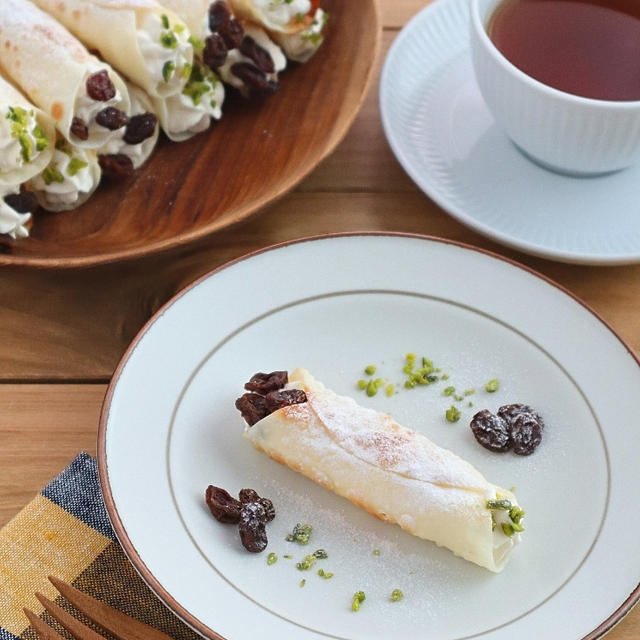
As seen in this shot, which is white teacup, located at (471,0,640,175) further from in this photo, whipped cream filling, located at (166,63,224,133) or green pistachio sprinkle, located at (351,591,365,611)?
green pistachio sprinkle, located at (351,591,365,611)

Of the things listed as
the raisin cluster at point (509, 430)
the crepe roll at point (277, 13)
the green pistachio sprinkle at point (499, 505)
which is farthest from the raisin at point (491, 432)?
the crepe roll at point (277, 13)

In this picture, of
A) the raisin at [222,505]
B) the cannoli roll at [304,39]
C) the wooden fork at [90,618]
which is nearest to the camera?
the wooden fork at [90,618]

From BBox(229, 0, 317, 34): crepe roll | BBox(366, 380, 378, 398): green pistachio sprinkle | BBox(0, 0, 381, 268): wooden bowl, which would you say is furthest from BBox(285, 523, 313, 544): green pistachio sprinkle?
BBox(229, 0, 317, 34): crepe roll

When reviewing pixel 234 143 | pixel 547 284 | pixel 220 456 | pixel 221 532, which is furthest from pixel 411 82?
pixel 221 532

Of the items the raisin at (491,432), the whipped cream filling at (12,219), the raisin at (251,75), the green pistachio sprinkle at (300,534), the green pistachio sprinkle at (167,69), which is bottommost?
the green pistachio sprinkle at (300,534)

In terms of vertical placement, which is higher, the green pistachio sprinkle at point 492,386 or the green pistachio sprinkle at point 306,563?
the green pistachio sprinkle at point 492,386

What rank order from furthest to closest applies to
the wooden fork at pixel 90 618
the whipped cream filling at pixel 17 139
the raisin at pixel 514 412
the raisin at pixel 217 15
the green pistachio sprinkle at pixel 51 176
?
1. the raisin at pixel 217 15
2. the green pistachio sprinkle at pixel 51 176
3. the whipped cream filling at pixel 17 139
4. the raisin at pixel 514 412
5. the wooden fork at pixel 90 618

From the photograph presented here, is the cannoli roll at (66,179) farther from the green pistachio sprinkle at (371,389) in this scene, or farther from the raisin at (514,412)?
the raisin at (514,412)

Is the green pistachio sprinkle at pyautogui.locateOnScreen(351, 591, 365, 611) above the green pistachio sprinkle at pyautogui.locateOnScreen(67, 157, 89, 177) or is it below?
below
